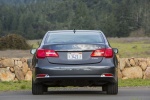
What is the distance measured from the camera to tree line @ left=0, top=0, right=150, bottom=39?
134 m

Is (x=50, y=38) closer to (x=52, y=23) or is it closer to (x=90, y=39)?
(x=90, y=39)

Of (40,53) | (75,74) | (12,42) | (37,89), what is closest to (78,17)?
(12,42)

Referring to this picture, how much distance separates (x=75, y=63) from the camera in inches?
455

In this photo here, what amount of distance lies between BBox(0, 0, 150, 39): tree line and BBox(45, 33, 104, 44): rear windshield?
373 feet

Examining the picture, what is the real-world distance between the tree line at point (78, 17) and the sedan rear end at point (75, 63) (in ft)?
375

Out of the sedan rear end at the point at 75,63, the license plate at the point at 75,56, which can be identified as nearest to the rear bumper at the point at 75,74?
the sedan rear end at the point at 75,63

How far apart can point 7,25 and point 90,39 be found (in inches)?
5826

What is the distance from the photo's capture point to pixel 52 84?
12.0m

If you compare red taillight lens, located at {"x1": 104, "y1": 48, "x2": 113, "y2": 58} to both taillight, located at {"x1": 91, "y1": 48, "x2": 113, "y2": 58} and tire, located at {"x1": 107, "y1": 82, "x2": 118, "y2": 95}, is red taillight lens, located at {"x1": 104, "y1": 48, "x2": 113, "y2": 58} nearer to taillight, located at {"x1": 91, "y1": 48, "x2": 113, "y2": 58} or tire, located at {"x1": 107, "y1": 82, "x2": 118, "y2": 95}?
taillight, located at {"x1": 91, "y1": 48, "x2": 113, "y2": 58}

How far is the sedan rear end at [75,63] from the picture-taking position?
11.5 metres

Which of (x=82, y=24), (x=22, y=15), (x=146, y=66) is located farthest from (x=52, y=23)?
(x=146, y=66)

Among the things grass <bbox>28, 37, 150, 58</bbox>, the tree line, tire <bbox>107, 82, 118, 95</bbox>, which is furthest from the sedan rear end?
the tree line

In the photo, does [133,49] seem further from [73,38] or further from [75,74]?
[75,74]

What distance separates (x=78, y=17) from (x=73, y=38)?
13274 cm
